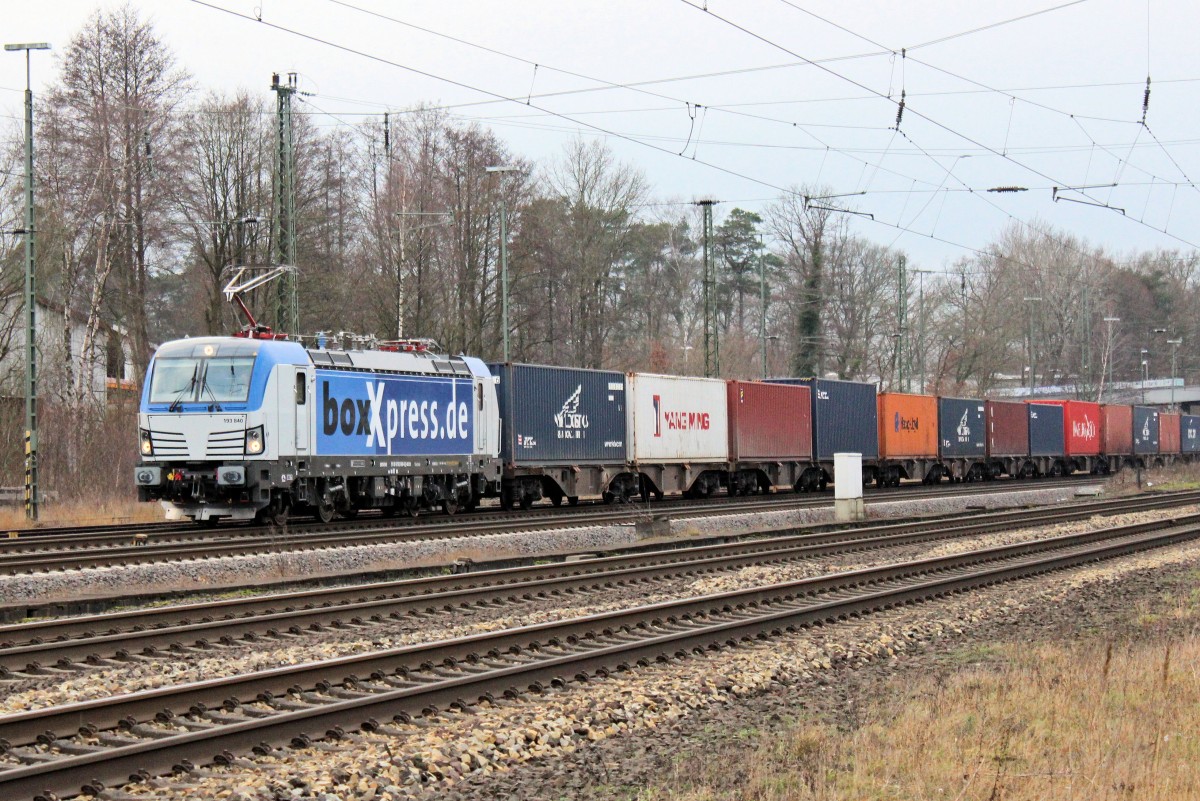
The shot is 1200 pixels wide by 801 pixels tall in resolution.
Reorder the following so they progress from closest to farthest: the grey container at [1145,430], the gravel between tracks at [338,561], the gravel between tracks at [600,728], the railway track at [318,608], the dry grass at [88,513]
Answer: the gravel between tracks at [600,728]
the railway track at [318,608]
the gravel between tracks at [338,561]
the dry grass at [88,513]
the grey container at [1145,430]

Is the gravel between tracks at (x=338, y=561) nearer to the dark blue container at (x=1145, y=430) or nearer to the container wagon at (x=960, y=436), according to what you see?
the container wagon at (x=960, y=436)

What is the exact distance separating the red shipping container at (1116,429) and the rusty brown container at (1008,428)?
819 centimetres

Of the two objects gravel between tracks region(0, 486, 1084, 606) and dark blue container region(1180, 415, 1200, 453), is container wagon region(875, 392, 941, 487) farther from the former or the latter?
dark blue container region(1180, 415, 1200, 453)

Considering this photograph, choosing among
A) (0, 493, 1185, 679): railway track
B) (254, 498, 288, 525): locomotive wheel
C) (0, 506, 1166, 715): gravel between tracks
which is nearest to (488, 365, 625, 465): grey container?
(254, 498, 288, 525): locomotive wheel

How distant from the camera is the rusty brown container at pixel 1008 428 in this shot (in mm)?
47031

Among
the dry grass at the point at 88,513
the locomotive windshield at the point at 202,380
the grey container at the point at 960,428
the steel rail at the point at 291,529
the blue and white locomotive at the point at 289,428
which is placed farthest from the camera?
the grey container at the point at 960,428

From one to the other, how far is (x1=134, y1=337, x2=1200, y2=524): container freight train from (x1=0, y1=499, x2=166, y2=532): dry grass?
11.2 feet

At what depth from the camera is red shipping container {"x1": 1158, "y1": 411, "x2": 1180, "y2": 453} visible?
63.5 metres

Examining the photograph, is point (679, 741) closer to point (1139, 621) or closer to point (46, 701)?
point (46, 701)

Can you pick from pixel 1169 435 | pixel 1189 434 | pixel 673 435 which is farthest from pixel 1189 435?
pixel 673 435

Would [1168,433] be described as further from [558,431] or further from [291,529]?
[291,529]

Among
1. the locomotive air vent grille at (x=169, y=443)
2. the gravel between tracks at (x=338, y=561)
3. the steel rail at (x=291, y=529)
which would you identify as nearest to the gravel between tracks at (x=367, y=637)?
the gravel between tracks at (x=338, y=561)

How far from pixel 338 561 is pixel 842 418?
24.2 meters

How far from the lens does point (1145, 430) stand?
199 ft
